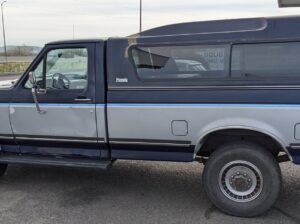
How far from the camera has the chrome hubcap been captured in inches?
179

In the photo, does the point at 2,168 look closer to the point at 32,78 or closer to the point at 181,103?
the point at 32,78

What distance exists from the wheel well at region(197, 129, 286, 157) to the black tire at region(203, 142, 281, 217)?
9cm

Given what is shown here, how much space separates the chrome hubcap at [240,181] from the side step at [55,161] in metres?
1.32

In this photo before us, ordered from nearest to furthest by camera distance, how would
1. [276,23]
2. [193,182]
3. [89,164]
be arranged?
[276,23]
[89,164]
[193,182]

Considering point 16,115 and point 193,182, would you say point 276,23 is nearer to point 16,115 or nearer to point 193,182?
point 193,182

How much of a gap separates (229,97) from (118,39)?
140cm

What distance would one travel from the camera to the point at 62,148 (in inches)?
209

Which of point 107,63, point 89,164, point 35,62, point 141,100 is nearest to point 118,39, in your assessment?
point 107,63

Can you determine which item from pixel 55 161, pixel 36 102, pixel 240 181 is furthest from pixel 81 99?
pixel 240 181

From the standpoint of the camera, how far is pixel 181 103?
461 cm

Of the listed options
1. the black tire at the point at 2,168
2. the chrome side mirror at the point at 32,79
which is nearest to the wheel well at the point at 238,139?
the chrome side mirror at the point at 32,79

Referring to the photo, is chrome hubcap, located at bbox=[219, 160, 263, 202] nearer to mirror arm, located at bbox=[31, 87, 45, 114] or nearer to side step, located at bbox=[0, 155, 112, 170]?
side step, located at bbox=[0, 155, 112, 170]

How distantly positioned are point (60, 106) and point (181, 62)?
1495 millimetres

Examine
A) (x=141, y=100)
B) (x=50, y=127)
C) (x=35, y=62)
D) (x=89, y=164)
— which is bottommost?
(x=89, y=164)
